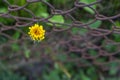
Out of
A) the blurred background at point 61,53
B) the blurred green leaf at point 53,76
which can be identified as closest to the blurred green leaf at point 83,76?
the blurred background at point 61,53

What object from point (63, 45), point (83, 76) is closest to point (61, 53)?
point (63, 45)

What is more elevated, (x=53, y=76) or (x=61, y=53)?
(x=61, y=53)

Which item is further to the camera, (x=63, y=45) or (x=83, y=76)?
(x=83, y=76)

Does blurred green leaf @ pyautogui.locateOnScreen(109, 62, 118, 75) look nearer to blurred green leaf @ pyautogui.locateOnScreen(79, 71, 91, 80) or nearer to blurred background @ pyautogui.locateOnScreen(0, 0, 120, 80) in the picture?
blurred background @ pyautogui.locateOnScreen(0, 0, 120, 80)

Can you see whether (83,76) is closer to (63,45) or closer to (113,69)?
(113,69)

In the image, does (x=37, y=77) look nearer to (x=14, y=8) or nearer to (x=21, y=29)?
(x=21, y=29)

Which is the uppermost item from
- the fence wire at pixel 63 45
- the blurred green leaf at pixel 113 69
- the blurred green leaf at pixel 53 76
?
the fence wire at pixel 63 45

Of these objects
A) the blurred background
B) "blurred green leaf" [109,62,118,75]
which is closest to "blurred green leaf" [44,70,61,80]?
the blurred background

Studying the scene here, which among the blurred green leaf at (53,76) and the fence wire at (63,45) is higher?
the fence wire at (63,45)

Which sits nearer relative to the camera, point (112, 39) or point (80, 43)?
point (112, 39)

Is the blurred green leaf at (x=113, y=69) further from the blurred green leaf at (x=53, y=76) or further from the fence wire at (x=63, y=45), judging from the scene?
the blurred green leaf at (x=53, y=76)

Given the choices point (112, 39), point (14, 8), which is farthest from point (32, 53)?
point (14, 8)
